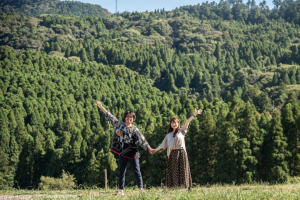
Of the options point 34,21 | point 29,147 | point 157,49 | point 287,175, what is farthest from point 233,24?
point 287,175

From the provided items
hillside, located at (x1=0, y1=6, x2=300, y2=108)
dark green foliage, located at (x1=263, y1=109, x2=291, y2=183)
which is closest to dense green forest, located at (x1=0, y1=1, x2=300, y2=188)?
dark green foliage, located at (x1=263, y1=109, x2=291, y2=183)

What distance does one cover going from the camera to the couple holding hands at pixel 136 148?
24.3ft

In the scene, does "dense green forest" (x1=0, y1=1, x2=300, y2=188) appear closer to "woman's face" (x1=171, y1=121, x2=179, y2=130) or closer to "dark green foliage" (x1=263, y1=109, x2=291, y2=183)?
"dark green foliage" (x1=263, y1=109, x2=291, y2=183)

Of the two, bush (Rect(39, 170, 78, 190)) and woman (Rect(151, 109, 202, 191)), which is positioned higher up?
woman (Rect(151, 109, 202, 191))

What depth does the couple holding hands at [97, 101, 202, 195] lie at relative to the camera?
24.3 ft

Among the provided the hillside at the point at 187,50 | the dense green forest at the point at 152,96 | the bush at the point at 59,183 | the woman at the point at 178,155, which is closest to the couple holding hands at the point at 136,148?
the woman at the point at 178,155

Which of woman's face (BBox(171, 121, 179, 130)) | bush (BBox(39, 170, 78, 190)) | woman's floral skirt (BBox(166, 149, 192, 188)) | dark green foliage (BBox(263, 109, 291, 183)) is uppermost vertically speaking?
woman's face (BBox(171, 121, 179, 130))

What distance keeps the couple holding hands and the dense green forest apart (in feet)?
49.1

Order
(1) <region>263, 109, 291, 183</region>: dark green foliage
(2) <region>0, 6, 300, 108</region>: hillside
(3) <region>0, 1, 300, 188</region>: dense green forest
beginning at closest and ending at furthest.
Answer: (1) <region>263, 109, 291, 183</region>: dark green foliage → (3) <region>0, 1, 300, 188</region>: dense green forest → (2) <region>0, 6, 300, 108</region>: hillside

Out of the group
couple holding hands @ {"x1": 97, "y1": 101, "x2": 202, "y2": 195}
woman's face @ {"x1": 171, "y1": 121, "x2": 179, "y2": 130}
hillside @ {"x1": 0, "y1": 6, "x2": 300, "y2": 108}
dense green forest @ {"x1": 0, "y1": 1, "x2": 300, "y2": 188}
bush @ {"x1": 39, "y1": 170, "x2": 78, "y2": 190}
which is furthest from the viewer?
hillside @ {"x1": 0, "y1": 6, "x2": 300, "y2": 108}

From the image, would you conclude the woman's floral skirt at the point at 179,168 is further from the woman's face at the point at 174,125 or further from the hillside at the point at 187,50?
the hillside at the point at 187,50

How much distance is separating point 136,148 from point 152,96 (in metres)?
80.3

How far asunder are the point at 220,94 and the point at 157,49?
46.4 metres

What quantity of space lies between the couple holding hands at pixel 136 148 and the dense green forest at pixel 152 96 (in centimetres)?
1497
